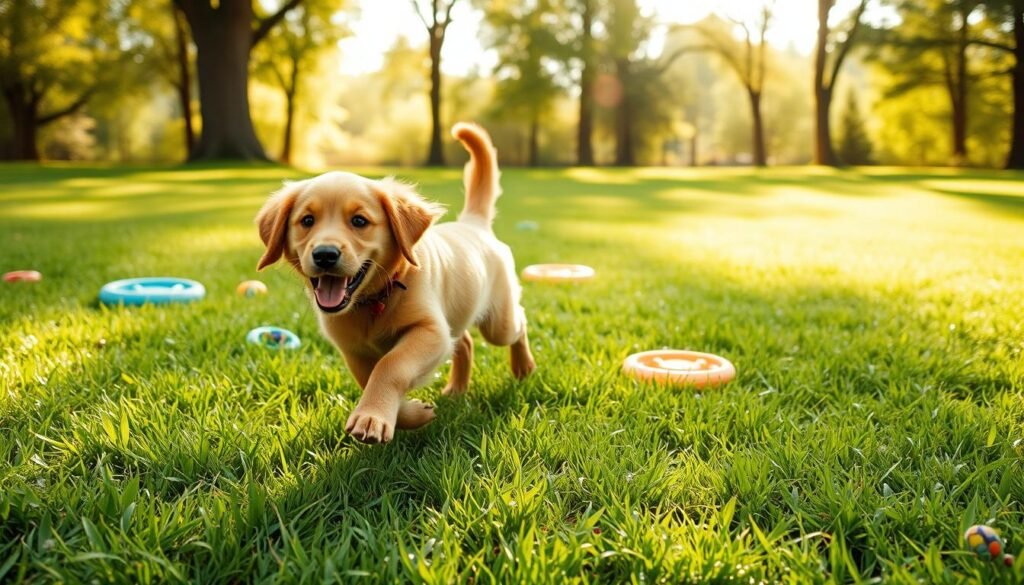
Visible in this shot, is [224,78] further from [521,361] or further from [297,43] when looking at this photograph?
[521,361]

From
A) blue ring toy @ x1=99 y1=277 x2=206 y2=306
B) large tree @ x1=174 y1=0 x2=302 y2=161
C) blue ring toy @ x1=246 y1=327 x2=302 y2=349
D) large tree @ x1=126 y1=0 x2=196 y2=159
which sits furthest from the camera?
large tree @ x1=126 y1=0 x2=196 y2=159

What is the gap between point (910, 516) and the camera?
180 centimetres

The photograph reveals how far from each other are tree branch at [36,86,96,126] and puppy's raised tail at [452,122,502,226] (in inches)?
1572

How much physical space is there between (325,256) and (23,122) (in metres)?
45.6

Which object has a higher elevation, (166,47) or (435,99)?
(166,47)

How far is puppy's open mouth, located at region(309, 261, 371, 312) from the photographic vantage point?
7.50 feet

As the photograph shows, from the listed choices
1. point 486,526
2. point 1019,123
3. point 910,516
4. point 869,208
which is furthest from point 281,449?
point 1019,123

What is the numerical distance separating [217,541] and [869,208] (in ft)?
46.8

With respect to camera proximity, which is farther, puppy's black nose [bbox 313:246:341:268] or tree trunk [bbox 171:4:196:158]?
tree trunk [bbox 171:4:196:158]

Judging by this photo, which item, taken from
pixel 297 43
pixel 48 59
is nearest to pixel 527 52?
pixel 297 43

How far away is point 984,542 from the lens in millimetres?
1620

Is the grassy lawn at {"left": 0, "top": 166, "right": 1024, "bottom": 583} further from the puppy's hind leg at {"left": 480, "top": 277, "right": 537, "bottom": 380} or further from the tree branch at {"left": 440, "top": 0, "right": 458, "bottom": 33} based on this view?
the tree branch at {"left": 440, "top": 0, "right": 458, "bottom": 33}

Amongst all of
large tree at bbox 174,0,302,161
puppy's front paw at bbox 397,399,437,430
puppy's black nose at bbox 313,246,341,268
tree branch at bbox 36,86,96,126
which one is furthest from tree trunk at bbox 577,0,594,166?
puppy's black nose at bbox 313,246,341,268

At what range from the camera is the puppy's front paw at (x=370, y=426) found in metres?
2.05
